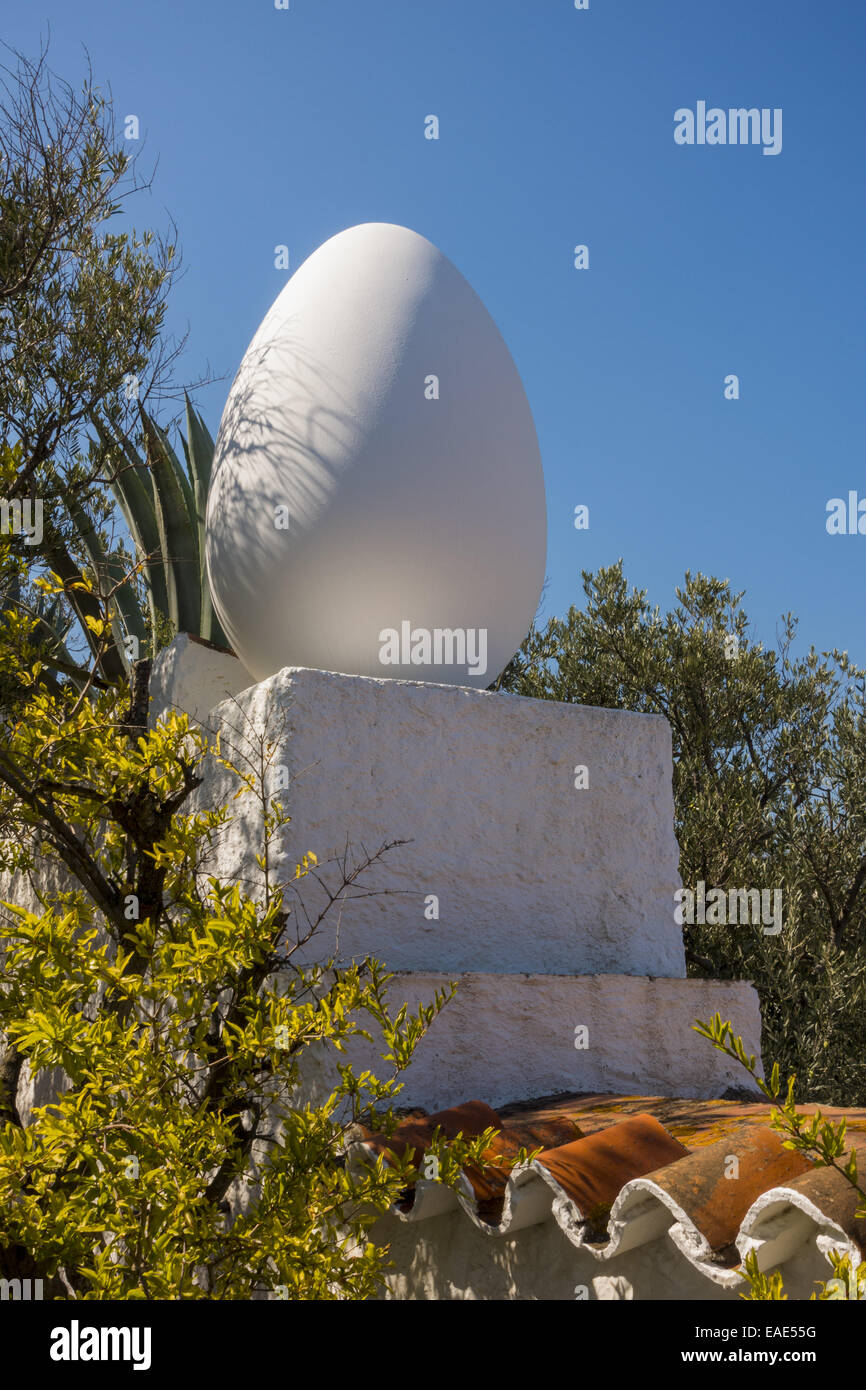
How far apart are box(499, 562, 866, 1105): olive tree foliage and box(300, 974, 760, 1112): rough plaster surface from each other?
14.3ft

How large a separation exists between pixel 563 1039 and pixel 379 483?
86.5 inches

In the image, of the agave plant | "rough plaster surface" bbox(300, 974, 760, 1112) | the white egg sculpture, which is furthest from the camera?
the agave plant

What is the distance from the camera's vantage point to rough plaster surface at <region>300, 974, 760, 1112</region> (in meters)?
3.96

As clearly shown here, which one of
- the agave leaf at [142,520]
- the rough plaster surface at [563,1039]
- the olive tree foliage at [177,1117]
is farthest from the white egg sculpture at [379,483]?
the agave leaf at [142,520]

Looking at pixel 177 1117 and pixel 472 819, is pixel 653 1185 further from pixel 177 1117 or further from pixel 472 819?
pixel 472 819

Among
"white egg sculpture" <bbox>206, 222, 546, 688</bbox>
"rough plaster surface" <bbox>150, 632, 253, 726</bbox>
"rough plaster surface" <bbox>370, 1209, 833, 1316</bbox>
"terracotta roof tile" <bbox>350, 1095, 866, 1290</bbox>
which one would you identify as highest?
"white egg sculpture" <bbox>206, 222, 546, 688</bbox>

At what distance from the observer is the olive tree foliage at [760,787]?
886cm

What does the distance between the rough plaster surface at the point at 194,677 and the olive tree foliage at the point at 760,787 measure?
537cm

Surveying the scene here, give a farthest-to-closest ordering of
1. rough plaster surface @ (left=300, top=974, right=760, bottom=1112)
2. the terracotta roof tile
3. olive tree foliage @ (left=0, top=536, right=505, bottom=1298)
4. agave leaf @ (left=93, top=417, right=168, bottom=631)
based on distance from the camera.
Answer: agave leaf @ (left=93, top=417, right=168, bottom=631), rough plaster surface @ (left=300, top=974, right=760, bottom=1112), olive tree foliage @ (left=0, top=536, right=505, bottom=1298), the terracotta roof tile

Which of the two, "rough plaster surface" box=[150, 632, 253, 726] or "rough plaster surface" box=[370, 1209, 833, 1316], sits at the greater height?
"rough plaster surface" box=[150, 632, 253, 726]

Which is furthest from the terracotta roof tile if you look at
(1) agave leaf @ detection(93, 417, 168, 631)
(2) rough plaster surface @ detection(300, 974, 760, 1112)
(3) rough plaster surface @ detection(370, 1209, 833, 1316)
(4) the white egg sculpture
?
(1) agave leaf @ detection(93, 417, 168, 631)

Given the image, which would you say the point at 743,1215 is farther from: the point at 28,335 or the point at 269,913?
the point at 28,335

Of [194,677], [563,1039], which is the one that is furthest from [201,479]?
[563,1039]

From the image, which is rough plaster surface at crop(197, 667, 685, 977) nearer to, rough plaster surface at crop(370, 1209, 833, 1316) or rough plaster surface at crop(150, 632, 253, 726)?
rough plaster surface at crop(150, 632, 253, 726)
